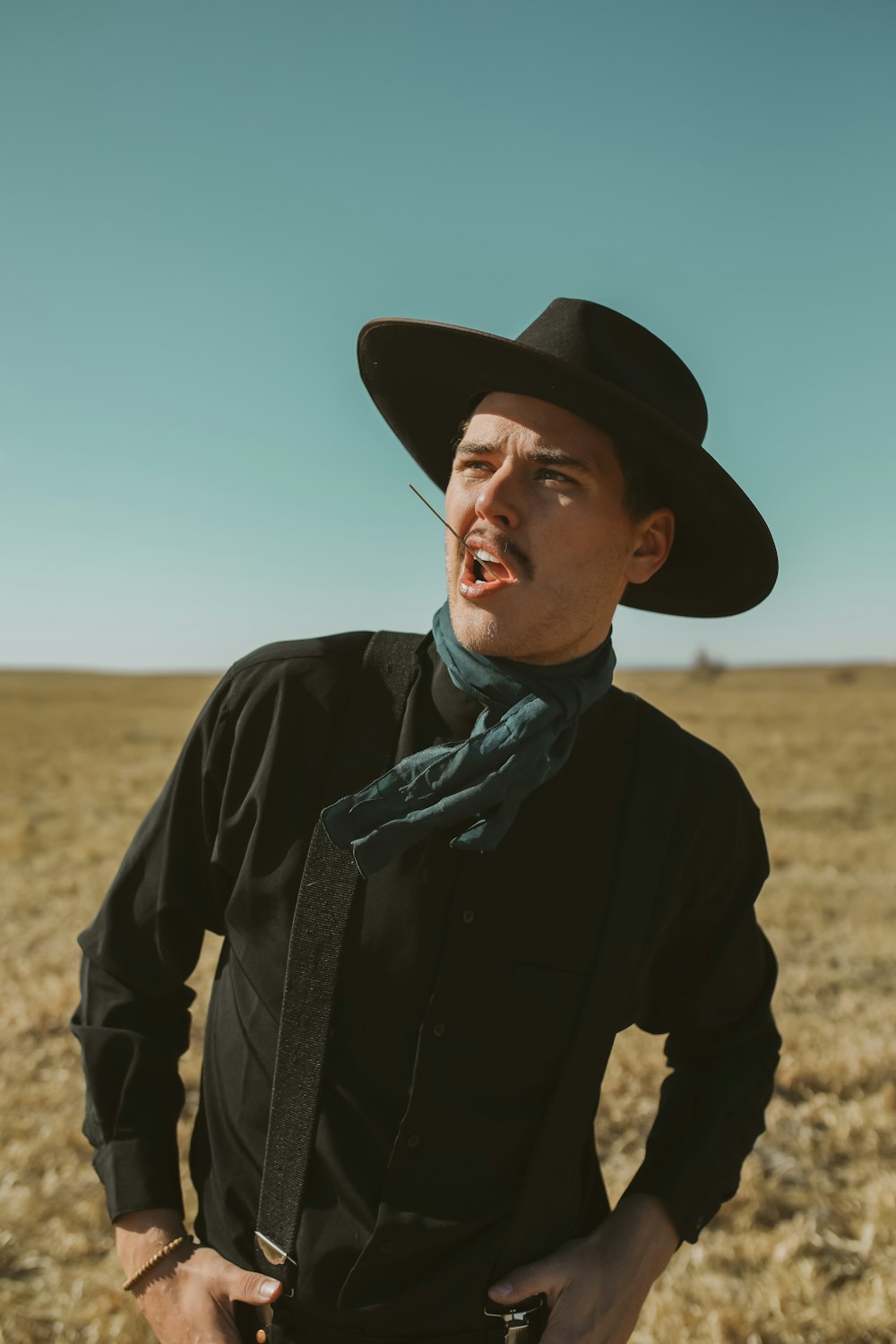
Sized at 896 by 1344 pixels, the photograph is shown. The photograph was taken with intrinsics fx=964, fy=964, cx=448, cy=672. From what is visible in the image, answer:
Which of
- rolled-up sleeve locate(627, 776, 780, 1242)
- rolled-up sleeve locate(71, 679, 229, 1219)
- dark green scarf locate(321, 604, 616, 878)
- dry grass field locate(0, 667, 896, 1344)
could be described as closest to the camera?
dark green scarf locate(321, 604, 616, 878)

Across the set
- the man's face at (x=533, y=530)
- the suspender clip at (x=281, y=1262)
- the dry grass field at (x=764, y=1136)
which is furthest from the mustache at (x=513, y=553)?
the dry grass field at (x=764, y=1136)

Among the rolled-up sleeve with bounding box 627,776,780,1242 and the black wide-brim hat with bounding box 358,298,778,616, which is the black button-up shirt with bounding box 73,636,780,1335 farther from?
the black wide-brim hat with bounding box 358,298,778,616

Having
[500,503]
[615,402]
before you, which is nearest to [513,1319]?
[500,503]

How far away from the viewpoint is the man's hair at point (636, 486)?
2148 millimetres

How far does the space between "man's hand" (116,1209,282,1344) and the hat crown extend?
1923 mm

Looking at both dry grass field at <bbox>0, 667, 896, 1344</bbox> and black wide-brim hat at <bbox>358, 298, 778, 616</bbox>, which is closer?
black wide-brim hat at <bbox>358, 298, 778, 616</bbox>

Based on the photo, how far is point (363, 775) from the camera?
201 cm

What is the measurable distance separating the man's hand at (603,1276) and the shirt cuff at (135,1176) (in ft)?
2.35

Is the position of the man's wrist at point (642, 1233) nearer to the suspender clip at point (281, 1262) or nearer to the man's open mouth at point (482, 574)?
the suspender clip at point (281, 1262)

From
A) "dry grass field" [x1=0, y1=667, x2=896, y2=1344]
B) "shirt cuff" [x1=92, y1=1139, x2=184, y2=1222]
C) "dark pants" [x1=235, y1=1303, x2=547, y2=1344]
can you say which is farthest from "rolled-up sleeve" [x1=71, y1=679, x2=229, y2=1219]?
"dry grass field" [x1=0, y1=667, x2=896, y2=1344]

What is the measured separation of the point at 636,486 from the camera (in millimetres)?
2217

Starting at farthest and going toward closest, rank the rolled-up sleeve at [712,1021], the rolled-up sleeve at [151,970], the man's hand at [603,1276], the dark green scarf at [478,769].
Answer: the rolled-up sleeve at [712,1021] → the rolled-up sleeve at [151,970] → the man's hand at [603,1276] → the dark green scarf at [478,769]

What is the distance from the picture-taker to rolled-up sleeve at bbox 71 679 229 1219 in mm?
2068

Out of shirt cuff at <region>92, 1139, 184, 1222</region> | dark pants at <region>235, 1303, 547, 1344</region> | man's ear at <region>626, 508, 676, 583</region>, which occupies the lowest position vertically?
dark pants at <region>235, 1303, 547, 1344</region>
